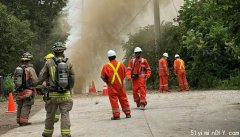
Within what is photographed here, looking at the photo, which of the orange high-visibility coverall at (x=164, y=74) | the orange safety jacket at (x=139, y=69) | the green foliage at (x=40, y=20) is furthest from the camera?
the green foliage at (x=40, y=20)

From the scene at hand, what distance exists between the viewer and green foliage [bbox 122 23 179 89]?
94.1 feet

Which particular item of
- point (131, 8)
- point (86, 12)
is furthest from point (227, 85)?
point (86, 12)

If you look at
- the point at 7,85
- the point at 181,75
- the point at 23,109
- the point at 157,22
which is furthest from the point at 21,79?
the point at 157,22

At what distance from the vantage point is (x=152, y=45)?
30266 mm

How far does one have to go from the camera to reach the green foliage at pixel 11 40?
89.1 ft

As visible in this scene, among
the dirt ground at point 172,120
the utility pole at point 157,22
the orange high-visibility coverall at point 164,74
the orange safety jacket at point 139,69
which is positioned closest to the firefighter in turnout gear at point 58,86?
the dirt ground at point 172,120

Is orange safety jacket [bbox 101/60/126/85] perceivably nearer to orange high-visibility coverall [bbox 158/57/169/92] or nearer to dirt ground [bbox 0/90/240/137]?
dirt ground [bbox 0/90/240/137]

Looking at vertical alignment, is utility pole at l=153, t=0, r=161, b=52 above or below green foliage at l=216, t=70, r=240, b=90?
above

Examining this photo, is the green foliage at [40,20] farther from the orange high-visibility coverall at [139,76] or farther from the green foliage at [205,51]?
the orange high-visibility coverall at [139,76]

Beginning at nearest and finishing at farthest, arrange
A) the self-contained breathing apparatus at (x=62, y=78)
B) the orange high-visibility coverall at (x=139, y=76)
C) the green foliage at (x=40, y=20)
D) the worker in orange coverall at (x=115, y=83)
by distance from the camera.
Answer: the self-contained breathing apparatus at (x=62, y=78) < the worker in orange coverall at (x=115, y=83) < the orange high-visibility coverall at (x=139, y=76) < the green foliage at (x=40, y=20)

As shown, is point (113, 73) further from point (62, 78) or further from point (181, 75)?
point (181, 75)

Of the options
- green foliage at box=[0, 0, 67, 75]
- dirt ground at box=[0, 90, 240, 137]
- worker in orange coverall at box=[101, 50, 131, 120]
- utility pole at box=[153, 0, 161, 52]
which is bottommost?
dirt ground at box=[0, 90, 240, 137]

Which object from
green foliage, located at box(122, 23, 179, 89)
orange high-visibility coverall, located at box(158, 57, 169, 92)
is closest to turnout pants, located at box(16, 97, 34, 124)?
orange high-visibility coverall, located at box(158, 57, 169, 92)

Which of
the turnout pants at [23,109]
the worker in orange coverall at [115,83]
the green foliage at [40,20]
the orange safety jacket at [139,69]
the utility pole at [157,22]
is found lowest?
the turnout pants at [23,109]
